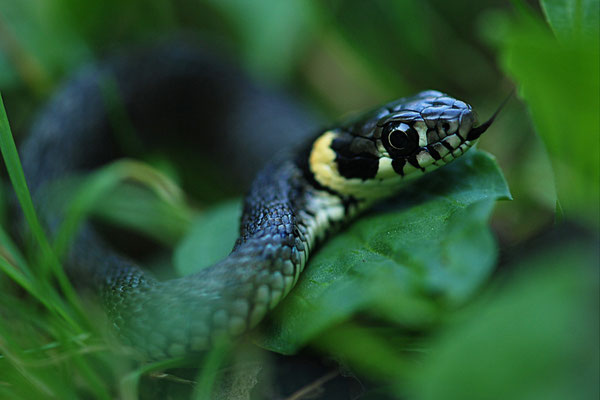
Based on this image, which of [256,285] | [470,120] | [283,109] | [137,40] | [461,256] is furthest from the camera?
[137,40]

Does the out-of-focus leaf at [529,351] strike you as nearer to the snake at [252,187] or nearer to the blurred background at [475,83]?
the blurred background at [475,83]

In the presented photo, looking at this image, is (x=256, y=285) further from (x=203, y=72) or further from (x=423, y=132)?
(x=203, y=72)

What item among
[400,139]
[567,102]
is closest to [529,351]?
[567,102]

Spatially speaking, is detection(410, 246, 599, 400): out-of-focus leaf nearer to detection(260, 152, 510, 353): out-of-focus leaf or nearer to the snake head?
detection(260, 152, 510, 353): out-of-focus leaf

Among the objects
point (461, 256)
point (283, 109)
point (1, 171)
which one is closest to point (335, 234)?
point (461, 256)

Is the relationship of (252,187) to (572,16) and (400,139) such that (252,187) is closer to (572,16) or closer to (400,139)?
(400,139)

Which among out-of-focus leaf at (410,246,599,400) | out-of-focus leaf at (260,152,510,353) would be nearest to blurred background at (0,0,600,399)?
out-of-focus leaf at (410,246,599,400)
